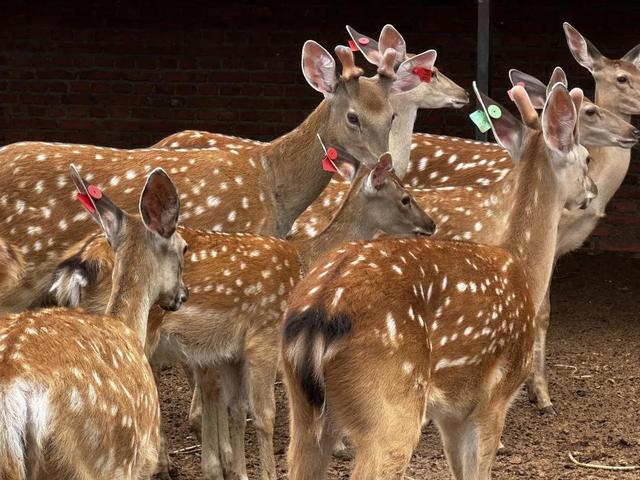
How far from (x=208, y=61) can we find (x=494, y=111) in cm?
575

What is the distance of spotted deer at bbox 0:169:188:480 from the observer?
405cm

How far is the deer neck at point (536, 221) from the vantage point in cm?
603

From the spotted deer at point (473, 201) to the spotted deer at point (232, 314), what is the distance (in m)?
0.71

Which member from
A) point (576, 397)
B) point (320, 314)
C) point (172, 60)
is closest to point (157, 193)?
point (320, 314)

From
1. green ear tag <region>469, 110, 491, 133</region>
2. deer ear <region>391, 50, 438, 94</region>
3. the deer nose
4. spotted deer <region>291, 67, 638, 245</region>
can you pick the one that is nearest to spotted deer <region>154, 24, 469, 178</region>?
deer ear <region>391, 50, 438, 94</region>

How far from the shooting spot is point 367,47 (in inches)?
365

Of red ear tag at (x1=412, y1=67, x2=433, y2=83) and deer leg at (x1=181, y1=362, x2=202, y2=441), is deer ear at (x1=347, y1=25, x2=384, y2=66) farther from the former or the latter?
deer leg at (x1=181, y1=362, x2=202, y2=441)

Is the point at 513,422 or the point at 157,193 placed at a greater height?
the point at 157,193

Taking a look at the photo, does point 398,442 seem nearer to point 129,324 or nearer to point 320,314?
point 320,314

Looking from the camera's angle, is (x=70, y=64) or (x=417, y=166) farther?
(x=70, y=64)

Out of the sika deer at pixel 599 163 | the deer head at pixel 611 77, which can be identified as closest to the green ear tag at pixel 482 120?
the sika deer at pixel 599 163

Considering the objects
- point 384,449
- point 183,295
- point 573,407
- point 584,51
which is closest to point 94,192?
point 183,295

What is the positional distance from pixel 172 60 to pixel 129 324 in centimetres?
702

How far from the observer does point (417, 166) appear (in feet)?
A: 27.5
